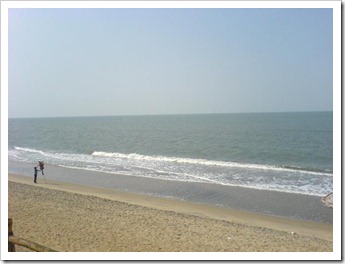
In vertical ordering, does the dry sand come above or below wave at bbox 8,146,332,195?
below

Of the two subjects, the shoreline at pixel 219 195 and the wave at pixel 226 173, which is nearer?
the shoreline at pixel 219 195

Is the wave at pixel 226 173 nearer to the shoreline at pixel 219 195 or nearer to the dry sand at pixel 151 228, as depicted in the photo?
the shoreline at pixel 219 195

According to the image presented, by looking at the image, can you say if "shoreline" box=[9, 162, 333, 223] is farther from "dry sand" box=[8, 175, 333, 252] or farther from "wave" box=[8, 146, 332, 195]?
"wave" box=[8, 146, 332, 195]

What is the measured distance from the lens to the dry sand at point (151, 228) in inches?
335

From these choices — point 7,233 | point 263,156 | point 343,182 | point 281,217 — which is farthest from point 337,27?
point 263,156

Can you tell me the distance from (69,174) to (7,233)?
1612cm

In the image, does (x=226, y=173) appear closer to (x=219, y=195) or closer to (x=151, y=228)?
(x=219, y=195)

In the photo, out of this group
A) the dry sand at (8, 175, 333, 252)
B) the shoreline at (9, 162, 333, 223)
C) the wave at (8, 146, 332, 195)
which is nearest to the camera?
the dry sand at (8, 175, 333, 252)

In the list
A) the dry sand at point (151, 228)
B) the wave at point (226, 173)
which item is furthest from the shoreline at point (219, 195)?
the wave at point (226, 173)

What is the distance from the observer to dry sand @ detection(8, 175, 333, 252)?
8.51 meters

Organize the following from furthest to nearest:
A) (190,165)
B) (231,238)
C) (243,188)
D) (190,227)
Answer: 1. (190,165)
2. (243,188)
3. (190,227)
4. (231,238)

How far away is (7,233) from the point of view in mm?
5621

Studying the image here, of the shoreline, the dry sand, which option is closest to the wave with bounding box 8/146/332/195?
the shoreline

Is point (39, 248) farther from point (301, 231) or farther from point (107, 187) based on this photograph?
point (107, 187)
